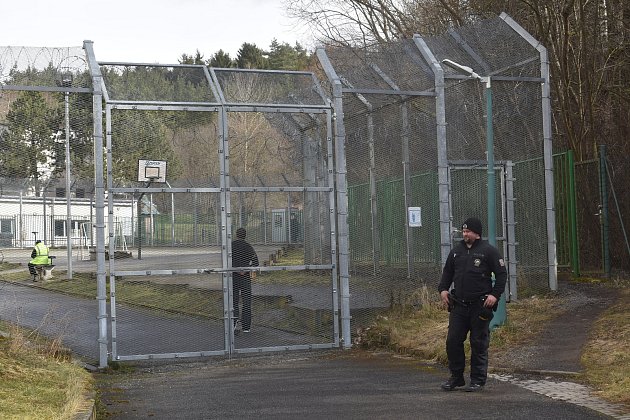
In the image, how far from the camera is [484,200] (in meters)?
16.2

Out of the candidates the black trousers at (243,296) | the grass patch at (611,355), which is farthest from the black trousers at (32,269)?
the grass patch at (611,355)

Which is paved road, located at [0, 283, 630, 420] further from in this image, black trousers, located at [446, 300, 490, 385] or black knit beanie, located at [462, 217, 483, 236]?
black knit beanie, located at [462, 217, 483, 236]

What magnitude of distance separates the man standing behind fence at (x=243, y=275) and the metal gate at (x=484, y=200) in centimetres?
319

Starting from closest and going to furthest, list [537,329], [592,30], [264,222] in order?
[537,329] → [264,222] → [592,30]

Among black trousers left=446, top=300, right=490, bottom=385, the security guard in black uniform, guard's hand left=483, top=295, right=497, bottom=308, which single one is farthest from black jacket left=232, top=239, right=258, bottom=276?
guard's hand left=483, top=295, right=497, bottom=308

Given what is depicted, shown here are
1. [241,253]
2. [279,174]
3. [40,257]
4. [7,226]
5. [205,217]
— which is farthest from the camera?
[7,226]

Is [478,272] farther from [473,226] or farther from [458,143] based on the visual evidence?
[458,143]

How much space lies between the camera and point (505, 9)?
21641 millimetres

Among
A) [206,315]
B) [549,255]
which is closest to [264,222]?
[206,315]

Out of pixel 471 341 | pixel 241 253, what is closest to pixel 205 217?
pixel 241 253

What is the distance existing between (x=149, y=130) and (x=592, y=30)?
1136 centimetres

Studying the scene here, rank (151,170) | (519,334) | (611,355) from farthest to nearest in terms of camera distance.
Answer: (151,170)
(519,334)
(611,355)

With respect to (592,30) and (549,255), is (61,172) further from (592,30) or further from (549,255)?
(592,30)

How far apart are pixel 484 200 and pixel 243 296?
481 centimetres
